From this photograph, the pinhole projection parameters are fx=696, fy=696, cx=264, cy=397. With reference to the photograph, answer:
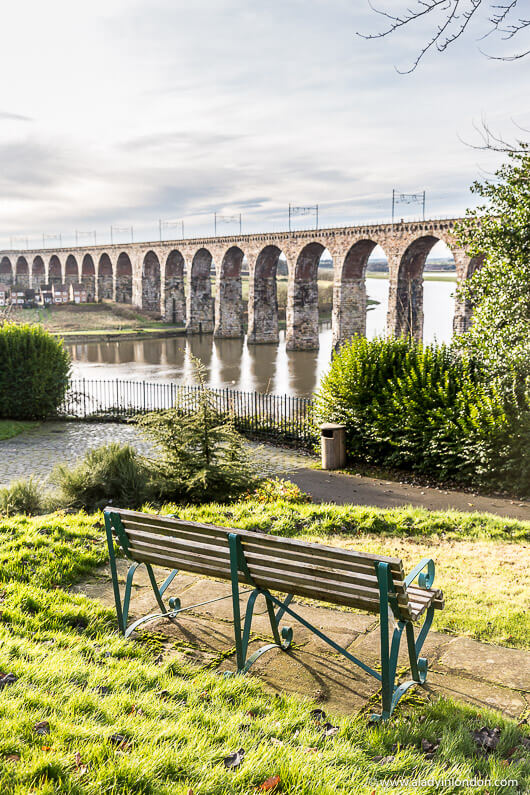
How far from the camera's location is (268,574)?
12.9 ft

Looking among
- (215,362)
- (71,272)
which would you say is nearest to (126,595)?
(215,362)

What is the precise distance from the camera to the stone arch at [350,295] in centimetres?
4741

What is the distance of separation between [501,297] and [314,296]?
4032 cm

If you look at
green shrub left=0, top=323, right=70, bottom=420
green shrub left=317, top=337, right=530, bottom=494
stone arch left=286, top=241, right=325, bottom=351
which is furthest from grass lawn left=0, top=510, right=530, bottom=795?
stone arch left=286, top=241, right=325, bottom=351

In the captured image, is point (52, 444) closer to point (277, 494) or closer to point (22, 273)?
point (277, 494)

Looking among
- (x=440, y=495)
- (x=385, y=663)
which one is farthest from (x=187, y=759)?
(x=440, y=495)

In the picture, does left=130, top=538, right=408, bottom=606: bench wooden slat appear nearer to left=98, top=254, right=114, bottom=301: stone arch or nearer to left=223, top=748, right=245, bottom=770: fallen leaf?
left=223, top=748, right=245, bottom=770: fallen leaf

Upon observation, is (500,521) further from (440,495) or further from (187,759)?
A: (187,759)

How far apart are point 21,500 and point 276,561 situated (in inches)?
249

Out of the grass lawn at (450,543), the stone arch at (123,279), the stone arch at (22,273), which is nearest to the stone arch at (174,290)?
the stone arch at (123,279)

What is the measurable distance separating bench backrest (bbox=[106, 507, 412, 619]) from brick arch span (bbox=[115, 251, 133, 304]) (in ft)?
259

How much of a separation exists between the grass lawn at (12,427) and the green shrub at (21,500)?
26.9 ft

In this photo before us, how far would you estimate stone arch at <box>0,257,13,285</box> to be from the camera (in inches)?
4486

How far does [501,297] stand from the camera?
41.7ft
